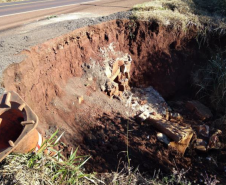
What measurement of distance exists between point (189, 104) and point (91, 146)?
9.56 feet

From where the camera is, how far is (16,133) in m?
2.57

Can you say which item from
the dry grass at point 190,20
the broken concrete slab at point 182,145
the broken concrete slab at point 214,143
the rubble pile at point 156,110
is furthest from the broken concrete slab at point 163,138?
the dry grass at point 190,20

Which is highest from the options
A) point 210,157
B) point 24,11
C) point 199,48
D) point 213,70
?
point 24,11

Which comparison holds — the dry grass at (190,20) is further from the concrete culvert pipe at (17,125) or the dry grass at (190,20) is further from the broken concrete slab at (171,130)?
the concrete culvert pipe at (17,125)

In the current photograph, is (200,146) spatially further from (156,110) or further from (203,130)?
(156,110)

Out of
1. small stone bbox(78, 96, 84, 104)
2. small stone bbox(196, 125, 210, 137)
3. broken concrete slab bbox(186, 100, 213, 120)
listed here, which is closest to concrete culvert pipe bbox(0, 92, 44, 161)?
small stone bbox(78, 96, 84, 104)

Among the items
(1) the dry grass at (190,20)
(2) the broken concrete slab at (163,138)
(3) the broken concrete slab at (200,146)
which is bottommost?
(3) the broken concrete slab at (200,146)

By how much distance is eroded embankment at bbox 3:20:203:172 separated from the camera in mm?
3499

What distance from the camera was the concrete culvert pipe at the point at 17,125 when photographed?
6.71 ft

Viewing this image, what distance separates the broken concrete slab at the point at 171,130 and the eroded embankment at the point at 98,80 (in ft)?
0.67

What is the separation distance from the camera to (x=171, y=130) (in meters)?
3.86

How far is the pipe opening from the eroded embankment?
82 centimetres

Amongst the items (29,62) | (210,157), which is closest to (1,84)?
(29,62)

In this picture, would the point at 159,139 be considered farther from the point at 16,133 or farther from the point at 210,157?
the point at 16,133
